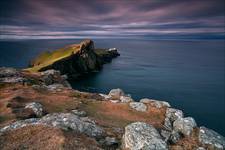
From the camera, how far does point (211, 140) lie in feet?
113

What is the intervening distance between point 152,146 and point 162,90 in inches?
3702

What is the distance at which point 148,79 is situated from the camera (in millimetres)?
144500

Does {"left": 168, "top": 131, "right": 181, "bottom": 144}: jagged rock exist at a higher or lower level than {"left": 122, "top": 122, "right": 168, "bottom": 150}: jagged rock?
lower

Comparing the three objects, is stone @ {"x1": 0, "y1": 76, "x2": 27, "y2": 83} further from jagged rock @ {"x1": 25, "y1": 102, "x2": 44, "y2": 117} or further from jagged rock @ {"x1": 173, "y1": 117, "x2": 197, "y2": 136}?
jagged rock @ {"x1": 173, "y1": 117, "x2": 197, "y2": 136}

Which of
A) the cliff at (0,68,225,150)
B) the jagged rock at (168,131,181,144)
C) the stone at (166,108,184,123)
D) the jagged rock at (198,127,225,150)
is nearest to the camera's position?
the cliff at (0,68,225,150)

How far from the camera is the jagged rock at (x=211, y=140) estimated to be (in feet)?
109

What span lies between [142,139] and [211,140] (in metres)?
13.0

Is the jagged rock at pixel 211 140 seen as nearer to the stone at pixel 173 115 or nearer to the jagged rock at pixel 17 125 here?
the stone at pixel 173 115

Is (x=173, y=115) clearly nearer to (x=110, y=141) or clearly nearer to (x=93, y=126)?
(x=93, y=126)

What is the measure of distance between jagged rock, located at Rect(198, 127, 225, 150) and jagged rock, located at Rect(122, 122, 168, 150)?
31.9 ft

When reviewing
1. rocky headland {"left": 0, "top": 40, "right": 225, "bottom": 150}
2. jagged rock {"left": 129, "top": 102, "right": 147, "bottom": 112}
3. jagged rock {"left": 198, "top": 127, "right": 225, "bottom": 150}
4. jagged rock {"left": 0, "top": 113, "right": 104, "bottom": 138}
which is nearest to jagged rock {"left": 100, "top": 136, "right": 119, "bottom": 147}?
rocky headland {"left": 0, "top": 40, "right": 225, "bottom": 150}

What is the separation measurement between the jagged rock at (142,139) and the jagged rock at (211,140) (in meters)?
9.73

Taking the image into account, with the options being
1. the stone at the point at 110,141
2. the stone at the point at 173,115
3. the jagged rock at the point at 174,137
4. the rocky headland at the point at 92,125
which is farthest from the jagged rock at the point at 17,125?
the stone at the point at 173,115

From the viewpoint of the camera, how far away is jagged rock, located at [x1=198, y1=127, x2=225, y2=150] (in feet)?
109
